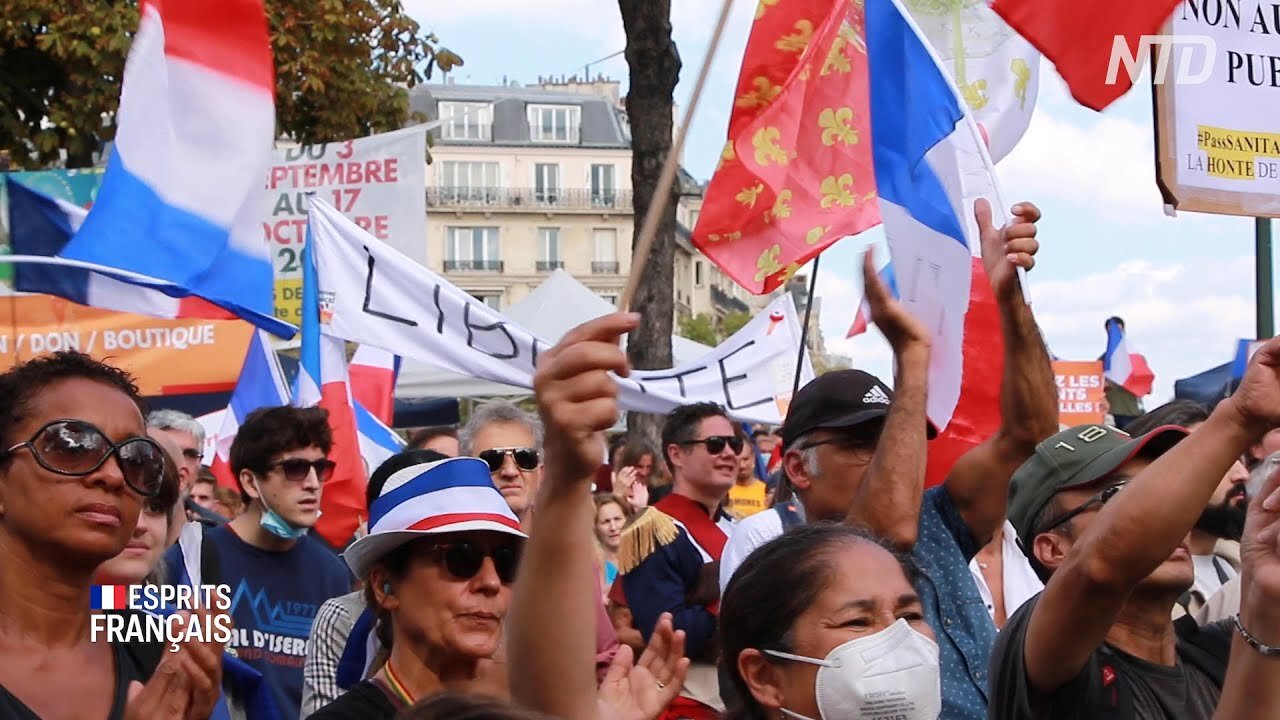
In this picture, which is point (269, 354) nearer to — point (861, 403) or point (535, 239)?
point (861, 403)

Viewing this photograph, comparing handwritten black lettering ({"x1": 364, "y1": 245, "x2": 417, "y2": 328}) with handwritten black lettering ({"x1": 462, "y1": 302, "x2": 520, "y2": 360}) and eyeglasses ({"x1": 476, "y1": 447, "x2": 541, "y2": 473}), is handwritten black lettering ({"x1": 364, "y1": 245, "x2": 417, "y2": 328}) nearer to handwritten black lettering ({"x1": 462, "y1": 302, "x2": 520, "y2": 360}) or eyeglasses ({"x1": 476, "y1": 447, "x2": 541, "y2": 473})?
handwritten black lettering ({"x1": 462, "y1": 302, "x2": 520, "y2": 360})

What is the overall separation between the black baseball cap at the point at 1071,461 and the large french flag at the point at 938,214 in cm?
85

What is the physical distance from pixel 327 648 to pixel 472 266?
7518 cm

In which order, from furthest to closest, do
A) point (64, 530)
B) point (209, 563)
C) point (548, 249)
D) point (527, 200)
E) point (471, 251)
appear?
point (527, 200)
point (548, 249)
point (471, 251)
point (209, 563)
point (64, 530)

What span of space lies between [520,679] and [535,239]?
260 ft

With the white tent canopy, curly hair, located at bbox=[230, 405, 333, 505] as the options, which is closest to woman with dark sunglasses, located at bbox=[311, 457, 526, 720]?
curly hair, located at bbox=[230, 405, 333, 505]

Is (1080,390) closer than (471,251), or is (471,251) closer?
(1080,390)

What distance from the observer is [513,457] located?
585 centimetres

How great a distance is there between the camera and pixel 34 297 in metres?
9.32

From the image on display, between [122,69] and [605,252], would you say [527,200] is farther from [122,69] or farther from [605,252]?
[122,69]

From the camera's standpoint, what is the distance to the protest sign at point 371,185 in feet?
34.9

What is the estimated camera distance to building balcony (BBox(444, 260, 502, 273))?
79.2 meters

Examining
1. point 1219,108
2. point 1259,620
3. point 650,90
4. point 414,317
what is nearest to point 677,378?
point 414,317

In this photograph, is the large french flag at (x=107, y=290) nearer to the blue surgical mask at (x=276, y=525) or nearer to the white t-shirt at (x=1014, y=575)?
the blue surgical mask at (x=276, y=525)
